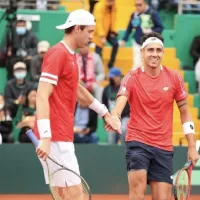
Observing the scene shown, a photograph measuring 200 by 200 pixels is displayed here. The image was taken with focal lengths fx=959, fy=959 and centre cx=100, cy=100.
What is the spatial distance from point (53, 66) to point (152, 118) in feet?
4.83

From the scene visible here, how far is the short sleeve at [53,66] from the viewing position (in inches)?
325

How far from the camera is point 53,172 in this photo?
827 centimetres

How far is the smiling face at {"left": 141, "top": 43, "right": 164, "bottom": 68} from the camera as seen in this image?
9.36 meters

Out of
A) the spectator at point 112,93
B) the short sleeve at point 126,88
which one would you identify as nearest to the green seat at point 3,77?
the spectator at point 112,93

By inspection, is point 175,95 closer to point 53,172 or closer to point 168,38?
point 53,172

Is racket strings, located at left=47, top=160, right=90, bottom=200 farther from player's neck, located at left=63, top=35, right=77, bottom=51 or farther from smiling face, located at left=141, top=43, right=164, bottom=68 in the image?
smiling face, located at left=141, top=43, right=164, bottom=68

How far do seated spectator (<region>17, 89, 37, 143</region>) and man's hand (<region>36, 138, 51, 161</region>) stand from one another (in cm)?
681

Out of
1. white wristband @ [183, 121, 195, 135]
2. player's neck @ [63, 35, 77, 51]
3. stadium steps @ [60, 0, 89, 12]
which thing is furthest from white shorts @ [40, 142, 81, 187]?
stadium steps @ [60, 0, 89, 12]

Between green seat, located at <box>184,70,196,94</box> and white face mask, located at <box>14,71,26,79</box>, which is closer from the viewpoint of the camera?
white face mask, located at <box>14,71,26,79</box>

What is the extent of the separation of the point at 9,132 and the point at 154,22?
3444mm

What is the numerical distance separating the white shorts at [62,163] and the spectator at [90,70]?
681 centimetres

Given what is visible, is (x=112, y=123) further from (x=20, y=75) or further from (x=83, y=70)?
(x=20, y=75)

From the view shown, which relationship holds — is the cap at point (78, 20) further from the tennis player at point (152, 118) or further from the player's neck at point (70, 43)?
the tennis player at point (152, 118)

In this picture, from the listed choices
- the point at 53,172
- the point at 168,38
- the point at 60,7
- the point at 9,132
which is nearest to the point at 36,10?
the point at 60,7
